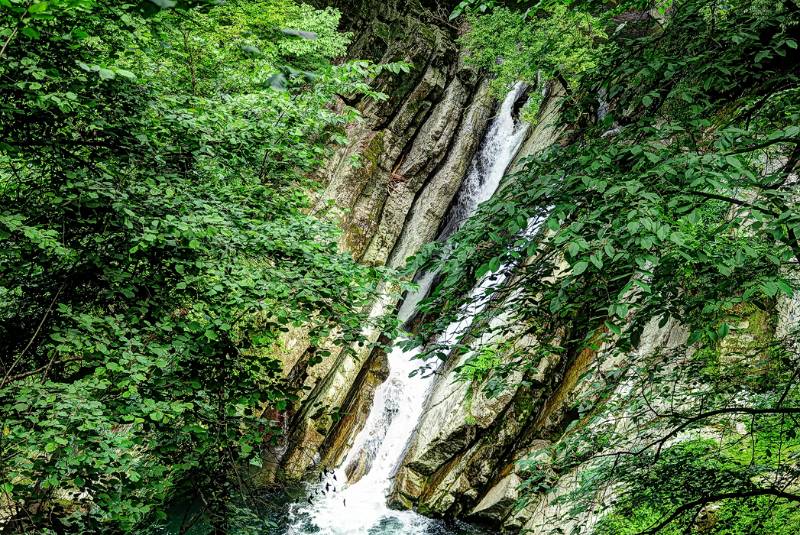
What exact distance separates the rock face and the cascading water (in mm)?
1044

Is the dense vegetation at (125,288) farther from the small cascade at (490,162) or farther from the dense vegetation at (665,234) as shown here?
the small cascade at (490,162)

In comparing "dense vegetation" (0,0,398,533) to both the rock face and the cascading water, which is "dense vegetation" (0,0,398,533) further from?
the rock face

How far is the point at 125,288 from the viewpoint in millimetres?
3779

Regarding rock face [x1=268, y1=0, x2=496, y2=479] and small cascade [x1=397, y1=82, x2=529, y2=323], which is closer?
rock face [x1=268, y1=0, x2=496, y2=479]

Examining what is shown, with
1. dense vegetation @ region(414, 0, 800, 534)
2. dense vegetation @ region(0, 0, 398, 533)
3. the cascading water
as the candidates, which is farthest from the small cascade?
dense vegetation @ region(414, 0, 800, 534)

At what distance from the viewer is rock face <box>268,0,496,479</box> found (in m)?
18.1

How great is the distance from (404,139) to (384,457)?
40.7ft

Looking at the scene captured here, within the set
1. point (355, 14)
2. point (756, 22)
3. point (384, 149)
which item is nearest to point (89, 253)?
point (756, 22)

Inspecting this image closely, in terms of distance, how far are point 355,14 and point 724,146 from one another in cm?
2064

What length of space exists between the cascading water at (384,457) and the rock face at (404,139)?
41.1 inches

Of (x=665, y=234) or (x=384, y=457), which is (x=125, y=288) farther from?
(x=384, y=457)

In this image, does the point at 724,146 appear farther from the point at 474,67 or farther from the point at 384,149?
the point at 474,67

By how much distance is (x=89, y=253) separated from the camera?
12.4 feet

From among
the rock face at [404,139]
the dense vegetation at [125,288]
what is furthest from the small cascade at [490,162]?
the dense vegetation at [125,288]
